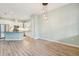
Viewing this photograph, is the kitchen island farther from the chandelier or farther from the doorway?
the chandelier

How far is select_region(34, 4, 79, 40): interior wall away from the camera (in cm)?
260

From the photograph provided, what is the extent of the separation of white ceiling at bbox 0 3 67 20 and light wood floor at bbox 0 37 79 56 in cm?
57

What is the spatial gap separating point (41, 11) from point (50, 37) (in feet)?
1.93

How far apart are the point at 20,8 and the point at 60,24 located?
906mm

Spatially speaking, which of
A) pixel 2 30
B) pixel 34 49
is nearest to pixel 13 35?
pixel 2 30

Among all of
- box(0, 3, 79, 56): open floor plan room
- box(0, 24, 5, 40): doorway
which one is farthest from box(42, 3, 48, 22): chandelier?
box(0, 24, 5, 40): doorway

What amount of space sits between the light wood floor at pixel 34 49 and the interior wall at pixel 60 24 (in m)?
0.18

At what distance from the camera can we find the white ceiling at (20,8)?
258cm

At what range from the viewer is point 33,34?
8.95 feet

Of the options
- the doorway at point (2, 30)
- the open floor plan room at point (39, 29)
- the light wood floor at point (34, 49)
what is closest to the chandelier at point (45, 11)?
the open floor plan room at point (39, 29)

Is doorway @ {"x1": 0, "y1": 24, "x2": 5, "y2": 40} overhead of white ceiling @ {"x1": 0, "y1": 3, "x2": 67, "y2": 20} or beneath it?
beneath

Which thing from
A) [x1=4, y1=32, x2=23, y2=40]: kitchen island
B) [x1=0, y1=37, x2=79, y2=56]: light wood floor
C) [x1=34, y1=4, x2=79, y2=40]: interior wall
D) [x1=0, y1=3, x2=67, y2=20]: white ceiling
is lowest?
[x1=0, y1=37, x2=79, y2=56]: light wood floor

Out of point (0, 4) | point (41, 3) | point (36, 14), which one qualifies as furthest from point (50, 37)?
point (0, 4)

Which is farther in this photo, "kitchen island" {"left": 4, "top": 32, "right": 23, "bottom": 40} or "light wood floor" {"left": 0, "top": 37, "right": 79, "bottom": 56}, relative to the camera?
"kitchen island" {"left": 4, "top": 32, "right": 23, "bottom": 40}
